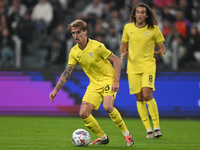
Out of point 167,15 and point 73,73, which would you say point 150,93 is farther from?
point 167,15

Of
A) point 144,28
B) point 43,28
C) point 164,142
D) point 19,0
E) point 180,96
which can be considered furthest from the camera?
point 19,0

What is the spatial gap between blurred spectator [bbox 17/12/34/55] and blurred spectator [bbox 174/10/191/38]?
4834mm

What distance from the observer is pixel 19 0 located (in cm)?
1413

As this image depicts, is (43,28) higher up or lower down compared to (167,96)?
higher up

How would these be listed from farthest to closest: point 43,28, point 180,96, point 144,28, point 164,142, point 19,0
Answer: point 19,0 → point 43,28 → point 180,96 → point 144,28 → point 164,142

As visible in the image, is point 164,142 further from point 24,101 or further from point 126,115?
point 24,101

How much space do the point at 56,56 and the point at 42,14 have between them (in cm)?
288

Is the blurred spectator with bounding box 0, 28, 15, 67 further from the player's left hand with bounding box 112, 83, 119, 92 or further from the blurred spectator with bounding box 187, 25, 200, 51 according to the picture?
the player's left hand with bounding box 112, 83, 119, 92

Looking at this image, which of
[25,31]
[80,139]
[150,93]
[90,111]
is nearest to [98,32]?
[25,31]

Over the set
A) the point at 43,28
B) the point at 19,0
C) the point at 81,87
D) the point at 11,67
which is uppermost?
the point at 19,0

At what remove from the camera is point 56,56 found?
11352 millimetres

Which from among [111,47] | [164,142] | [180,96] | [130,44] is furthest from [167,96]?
[164,142]

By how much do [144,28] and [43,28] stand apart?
6.50 meters

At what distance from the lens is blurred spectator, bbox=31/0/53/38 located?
1305 centimetres
